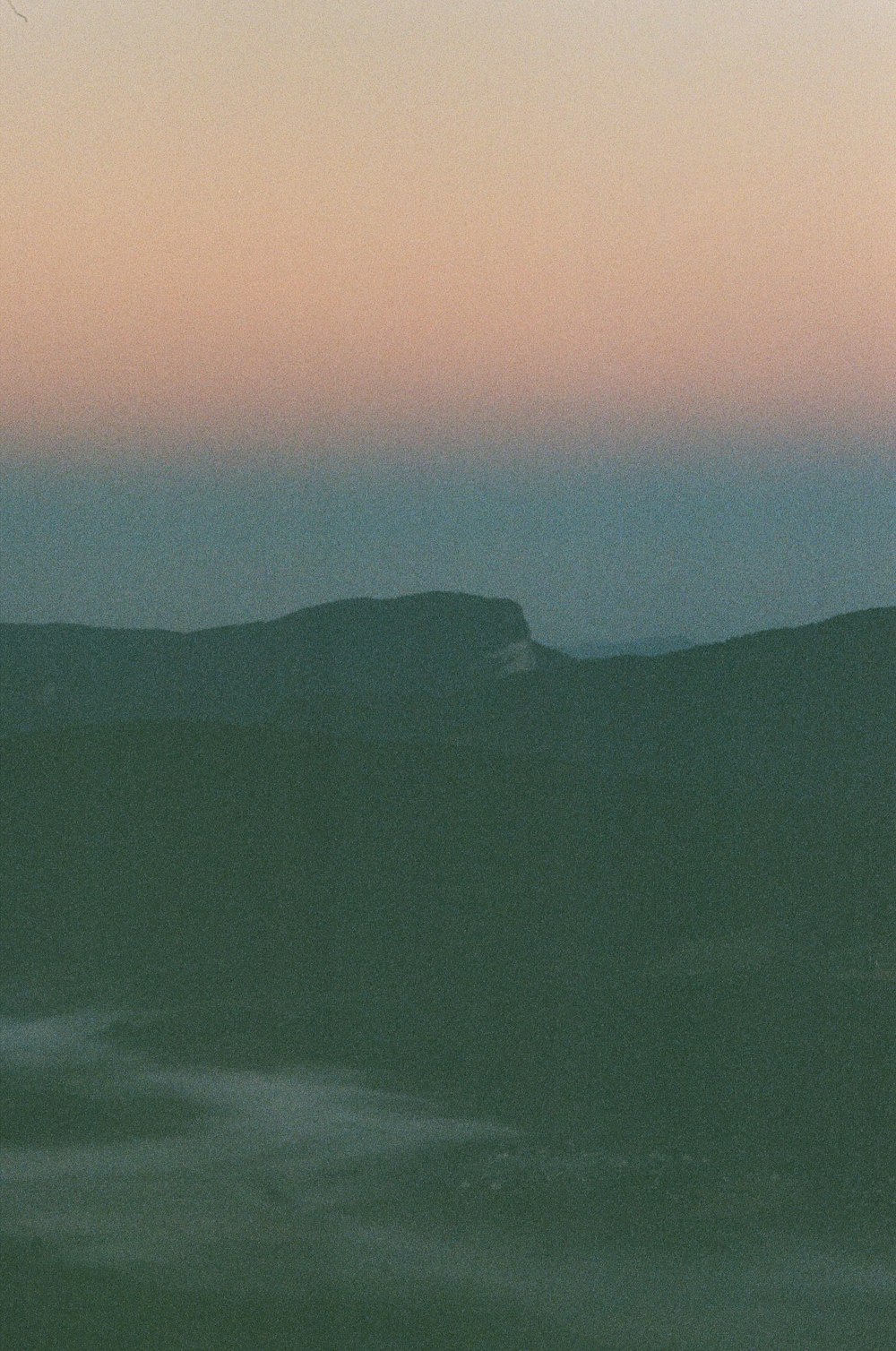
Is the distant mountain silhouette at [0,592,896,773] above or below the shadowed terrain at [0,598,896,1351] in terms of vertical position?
above

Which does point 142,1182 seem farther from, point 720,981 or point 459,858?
point 459,858

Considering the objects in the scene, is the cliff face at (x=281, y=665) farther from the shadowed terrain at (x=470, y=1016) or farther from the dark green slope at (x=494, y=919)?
the dark green slope at (x=494, y=919)

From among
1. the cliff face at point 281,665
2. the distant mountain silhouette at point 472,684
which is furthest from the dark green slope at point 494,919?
the cliff face at point 281,665

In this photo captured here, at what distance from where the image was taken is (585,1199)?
50.0 ft

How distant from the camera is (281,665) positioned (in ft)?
168

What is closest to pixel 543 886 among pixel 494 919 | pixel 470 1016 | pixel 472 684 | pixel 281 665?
pixel 494 919

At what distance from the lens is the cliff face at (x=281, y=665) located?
47594 millimetres

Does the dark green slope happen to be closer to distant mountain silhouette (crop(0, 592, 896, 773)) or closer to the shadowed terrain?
the shadowed terrain

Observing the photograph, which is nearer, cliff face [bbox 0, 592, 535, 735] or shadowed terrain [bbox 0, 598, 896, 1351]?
shadowed terrain [bbox 0, 598, 896, 1351]

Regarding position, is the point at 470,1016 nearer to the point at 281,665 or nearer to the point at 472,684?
the point at 472,684

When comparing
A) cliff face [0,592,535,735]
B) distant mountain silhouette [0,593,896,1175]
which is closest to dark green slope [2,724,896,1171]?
distant mountain silhouette [0,593,896,1175]

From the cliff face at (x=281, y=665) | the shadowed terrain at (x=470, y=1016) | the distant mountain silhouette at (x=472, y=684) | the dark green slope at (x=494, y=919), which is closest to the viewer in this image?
the shadowed terrain at (x=470, y=1016)

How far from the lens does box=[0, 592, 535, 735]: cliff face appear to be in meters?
47.6

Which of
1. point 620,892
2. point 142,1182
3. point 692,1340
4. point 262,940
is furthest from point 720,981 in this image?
point 692,1340
